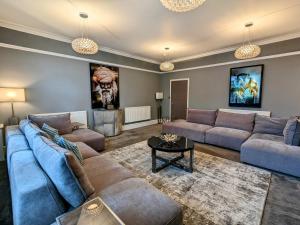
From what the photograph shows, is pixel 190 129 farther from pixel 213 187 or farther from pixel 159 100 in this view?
pixel 159 100

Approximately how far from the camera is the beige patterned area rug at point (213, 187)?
164cm

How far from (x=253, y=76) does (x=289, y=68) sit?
768 mm

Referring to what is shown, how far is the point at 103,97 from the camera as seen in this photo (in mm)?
4828

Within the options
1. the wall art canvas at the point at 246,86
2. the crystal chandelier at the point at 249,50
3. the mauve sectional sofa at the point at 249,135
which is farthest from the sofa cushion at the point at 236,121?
the crystal chandelier at the point at 249,50

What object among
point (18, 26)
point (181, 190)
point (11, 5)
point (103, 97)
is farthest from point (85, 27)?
point (181, 190)

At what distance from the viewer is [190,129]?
13.8 ft

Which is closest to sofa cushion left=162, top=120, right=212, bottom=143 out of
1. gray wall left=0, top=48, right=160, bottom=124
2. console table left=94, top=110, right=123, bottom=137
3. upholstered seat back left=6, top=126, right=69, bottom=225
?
console table left=94, top=110, right=123, bottom=137

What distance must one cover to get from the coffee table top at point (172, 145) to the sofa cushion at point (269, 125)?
2.04 m

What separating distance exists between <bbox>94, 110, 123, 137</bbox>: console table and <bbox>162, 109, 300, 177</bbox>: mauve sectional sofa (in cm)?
158

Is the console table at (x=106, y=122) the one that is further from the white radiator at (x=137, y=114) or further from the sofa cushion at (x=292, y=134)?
the sofa cushion at (x=292, y=134)

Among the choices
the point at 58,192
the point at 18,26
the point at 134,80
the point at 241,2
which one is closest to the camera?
the point at 58,192

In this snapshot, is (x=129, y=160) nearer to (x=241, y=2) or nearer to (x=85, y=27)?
(x=85, y=27)

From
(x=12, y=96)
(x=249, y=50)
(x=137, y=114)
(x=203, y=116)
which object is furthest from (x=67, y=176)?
(x=137, y=114)

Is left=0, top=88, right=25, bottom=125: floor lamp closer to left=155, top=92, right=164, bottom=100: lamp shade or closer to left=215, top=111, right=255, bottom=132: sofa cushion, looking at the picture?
left=155, top=92, right=164, bottom=100: lamp shade
